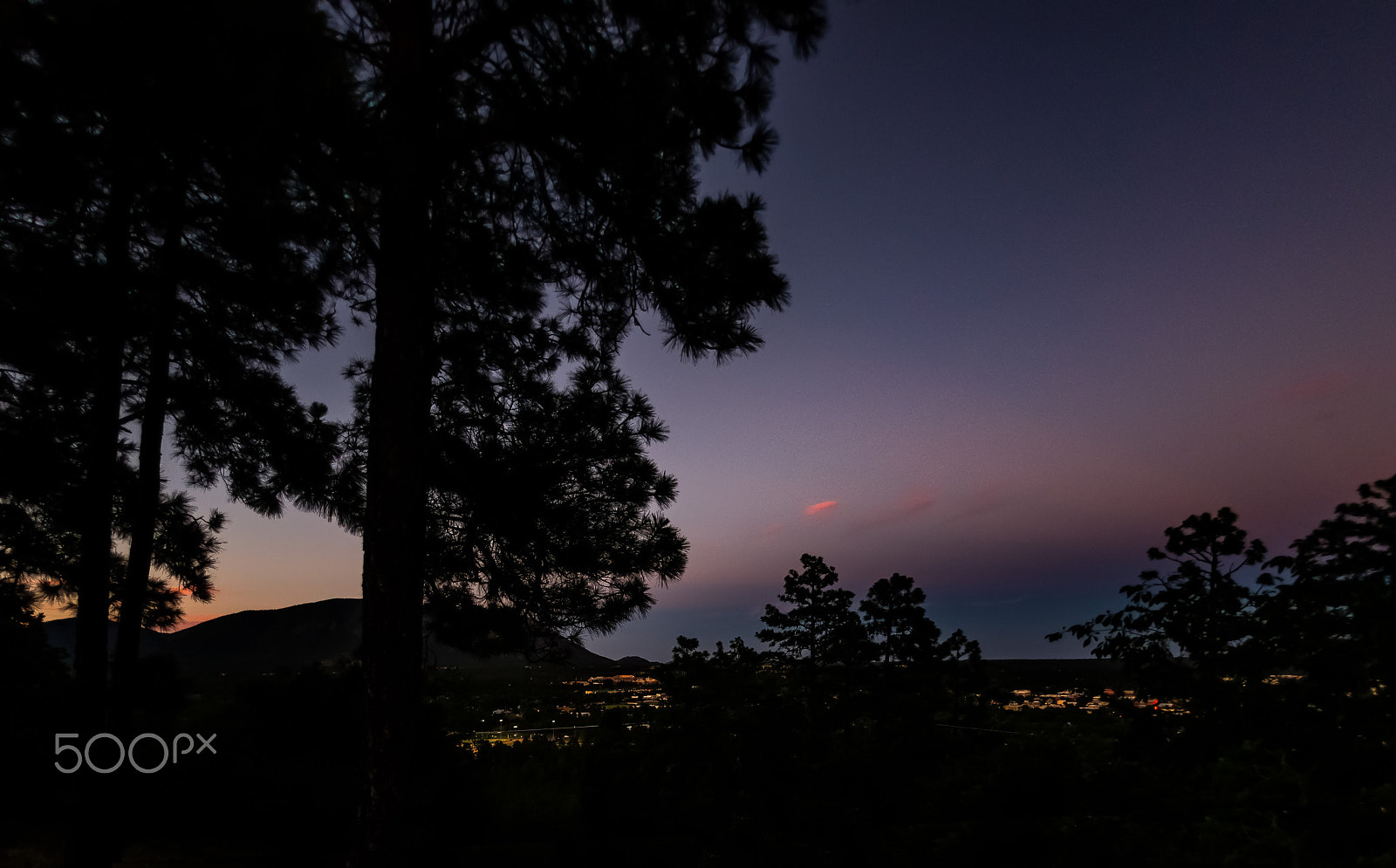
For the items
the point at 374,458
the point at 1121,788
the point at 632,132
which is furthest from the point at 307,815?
the point at 1121,788

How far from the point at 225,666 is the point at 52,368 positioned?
176402 millimetres

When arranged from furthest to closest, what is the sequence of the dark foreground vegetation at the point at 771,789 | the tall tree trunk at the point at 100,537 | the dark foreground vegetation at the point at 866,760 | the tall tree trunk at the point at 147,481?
the tall tree trunk at the point at 147,481 → the tall tree trunk at the point at 100,537 → the dark foreground vegetation at the point at 771,789 → the dark foreground vegetation at the point at 866,760

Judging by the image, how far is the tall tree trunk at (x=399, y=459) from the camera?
3486mm

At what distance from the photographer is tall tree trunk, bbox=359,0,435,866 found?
3486 millimetres

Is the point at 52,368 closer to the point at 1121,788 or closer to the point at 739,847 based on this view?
the point at 739,847

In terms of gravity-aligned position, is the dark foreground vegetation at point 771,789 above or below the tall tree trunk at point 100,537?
below

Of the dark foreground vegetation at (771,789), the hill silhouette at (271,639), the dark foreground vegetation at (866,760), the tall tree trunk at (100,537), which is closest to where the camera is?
the dark foreground vegetation at (866,760)

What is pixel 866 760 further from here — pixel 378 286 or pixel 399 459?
pixel 378 286

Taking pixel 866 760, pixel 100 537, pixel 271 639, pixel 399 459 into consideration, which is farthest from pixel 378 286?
pixel 271 639

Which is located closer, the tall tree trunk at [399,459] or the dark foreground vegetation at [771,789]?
the tall tree trunk at [399,459]

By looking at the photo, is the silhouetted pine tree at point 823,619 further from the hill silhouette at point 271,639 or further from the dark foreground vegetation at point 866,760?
the hill silhouette at point 271,639

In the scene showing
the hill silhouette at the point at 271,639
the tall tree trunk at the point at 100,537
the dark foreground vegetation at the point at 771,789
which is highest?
the tall tree trunk at the point at 100,537

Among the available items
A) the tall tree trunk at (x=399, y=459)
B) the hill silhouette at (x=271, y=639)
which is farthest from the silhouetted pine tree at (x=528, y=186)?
the hill silhouette at (x=271, y=639)

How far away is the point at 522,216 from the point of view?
18.3 ft
